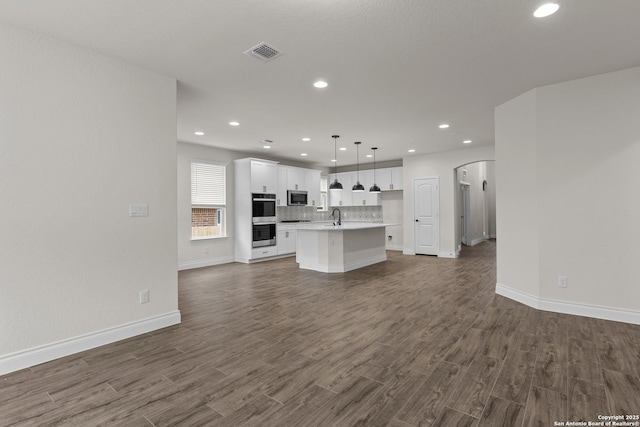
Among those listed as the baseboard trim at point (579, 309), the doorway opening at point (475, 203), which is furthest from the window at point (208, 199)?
the baseboard trim at point (579, 309)

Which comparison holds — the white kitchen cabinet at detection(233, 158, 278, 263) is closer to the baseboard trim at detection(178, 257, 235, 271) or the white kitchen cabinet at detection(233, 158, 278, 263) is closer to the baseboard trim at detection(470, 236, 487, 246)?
the baseboard trim at detection(178, 257, 235, 271)

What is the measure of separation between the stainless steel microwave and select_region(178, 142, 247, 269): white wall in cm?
161

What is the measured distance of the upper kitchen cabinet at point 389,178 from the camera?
9148mm

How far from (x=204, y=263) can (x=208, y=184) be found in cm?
188

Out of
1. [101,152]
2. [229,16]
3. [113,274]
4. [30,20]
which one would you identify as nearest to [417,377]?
[113,274]

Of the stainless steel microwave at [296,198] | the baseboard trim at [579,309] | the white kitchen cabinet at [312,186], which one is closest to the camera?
the baseboard trim at [579,309]

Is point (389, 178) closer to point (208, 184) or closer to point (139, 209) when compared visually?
point (208, 184)

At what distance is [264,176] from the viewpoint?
7715 mm

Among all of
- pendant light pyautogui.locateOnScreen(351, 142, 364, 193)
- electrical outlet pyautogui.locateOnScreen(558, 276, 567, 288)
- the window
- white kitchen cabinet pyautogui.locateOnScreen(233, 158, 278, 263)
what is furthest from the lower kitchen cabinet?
electrical outlet pyautogui.locateOnScreen(558, 276, 567, 288)

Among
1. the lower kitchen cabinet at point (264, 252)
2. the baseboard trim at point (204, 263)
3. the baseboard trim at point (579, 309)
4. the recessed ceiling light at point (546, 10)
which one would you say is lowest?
the baseboard trim at point (579, 309)

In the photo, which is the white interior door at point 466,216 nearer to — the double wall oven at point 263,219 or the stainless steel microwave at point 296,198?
the stainless steel microwave at point 296,198

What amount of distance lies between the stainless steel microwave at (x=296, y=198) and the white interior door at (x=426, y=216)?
318 cm

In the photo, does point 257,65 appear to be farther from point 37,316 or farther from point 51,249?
point 37,316

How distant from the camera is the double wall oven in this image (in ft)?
24.5
